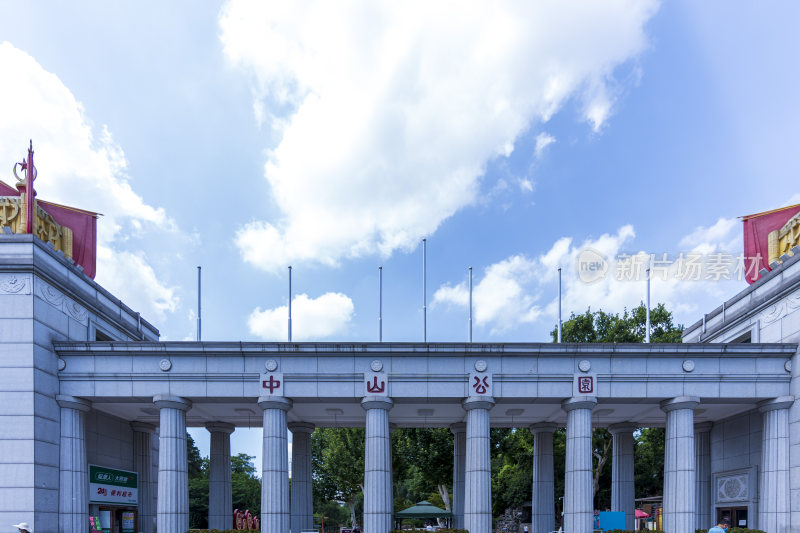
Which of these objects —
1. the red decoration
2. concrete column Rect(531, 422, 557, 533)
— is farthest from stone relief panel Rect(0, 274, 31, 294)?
the red decoration

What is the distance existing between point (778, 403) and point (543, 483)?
37.3 feet

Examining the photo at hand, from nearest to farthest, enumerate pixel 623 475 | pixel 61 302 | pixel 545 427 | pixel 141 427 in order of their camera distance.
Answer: pixel 61 302 → pixel 623 475 → pixel 141 427 → pixel 545 427

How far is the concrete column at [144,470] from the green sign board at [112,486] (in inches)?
16.7

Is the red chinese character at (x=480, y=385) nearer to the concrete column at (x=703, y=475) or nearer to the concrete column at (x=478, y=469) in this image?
the concrete column at (x=478, y=469)

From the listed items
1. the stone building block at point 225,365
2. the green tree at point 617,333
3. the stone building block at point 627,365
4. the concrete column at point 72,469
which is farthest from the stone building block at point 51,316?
the green tree at point 617,333

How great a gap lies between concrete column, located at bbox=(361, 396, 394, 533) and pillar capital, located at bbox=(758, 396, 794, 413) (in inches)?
574

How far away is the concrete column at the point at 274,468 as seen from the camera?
24016 mm

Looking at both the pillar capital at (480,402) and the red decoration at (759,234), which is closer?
the pillar capital at (480,402)

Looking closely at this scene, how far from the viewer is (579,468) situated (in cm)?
2450

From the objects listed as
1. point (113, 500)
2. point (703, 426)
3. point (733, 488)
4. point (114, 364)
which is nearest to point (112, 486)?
point (113, 500)

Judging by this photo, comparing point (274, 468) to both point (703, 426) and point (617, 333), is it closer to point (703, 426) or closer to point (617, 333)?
point (703, 426)

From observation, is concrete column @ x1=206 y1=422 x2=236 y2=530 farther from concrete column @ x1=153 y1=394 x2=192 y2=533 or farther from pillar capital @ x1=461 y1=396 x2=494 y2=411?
pillar capital @ x1=461 y1=396 x2=494 y2=411

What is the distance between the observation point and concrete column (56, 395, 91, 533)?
77.6 feet

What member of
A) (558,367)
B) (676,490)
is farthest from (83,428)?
(676,490)
